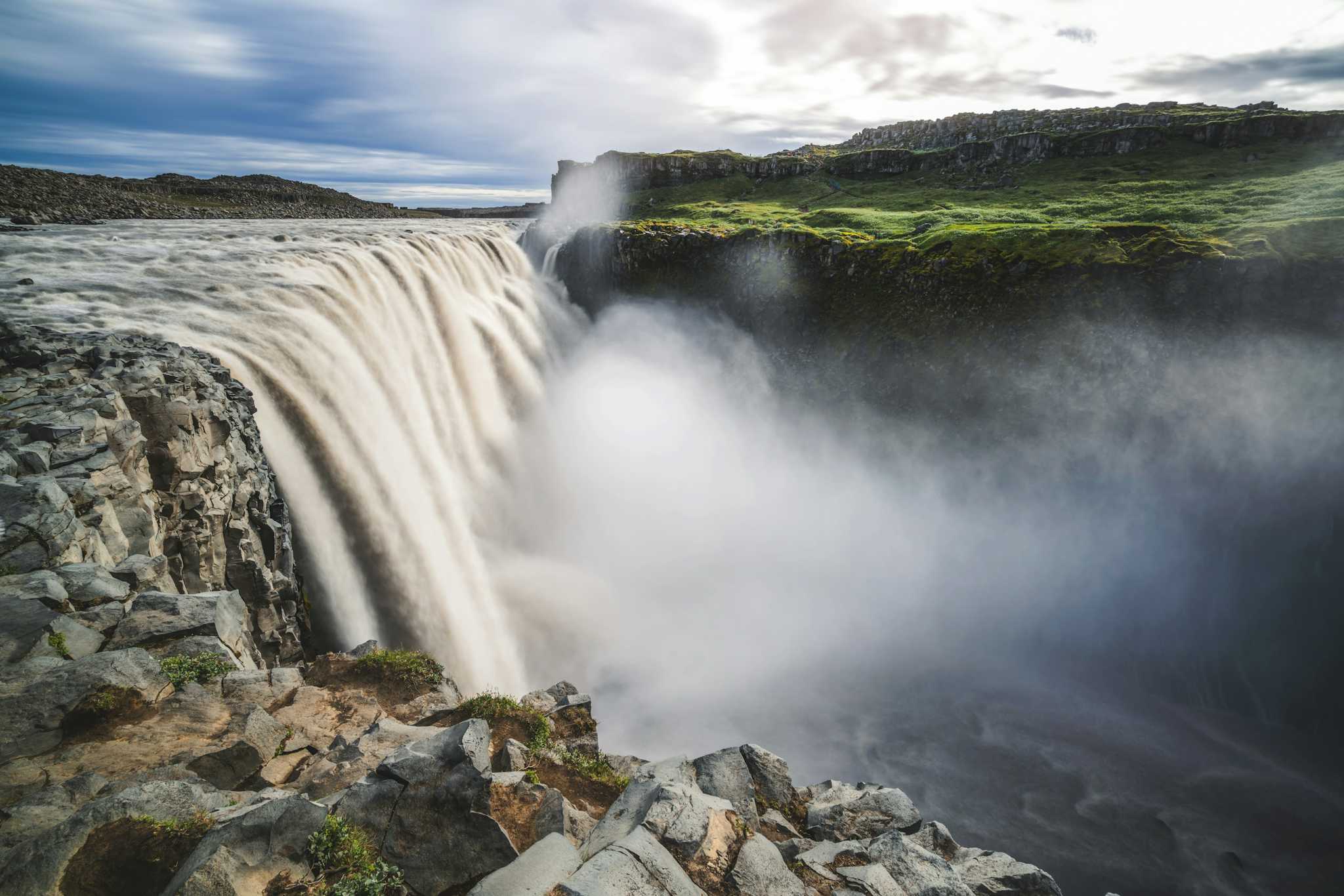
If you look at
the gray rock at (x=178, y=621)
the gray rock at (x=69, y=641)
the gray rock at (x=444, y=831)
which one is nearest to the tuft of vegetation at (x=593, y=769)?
the gray rock at (x=444, y=831)

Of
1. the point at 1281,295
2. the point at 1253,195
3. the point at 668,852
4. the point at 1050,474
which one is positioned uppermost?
the point at 1253,195

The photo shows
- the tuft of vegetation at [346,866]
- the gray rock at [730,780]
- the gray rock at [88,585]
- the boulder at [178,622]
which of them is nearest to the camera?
the tuft of vegetation at [346,866]

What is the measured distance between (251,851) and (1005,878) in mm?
12388

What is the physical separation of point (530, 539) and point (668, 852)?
A: 2763cm

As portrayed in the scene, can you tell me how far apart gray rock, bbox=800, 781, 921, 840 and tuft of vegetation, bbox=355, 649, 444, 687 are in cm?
945

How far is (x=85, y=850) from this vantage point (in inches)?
235

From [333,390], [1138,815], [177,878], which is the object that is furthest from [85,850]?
[1138,815]

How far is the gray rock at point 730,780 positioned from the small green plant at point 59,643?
35.7 ft

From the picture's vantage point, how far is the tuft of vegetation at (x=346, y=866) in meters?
6.57

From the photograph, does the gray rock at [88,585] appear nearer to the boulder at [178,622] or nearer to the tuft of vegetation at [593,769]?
the boulder at [178,622]

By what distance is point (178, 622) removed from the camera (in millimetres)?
10258

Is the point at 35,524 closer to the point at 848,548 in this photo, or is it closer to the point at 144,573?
the point at 144,573

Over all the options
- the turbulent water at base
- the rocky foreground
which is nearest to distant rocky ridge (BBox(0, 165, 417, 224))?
the turbulent water at base

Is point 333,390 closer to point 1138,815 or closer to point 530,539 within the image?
point 530,539
